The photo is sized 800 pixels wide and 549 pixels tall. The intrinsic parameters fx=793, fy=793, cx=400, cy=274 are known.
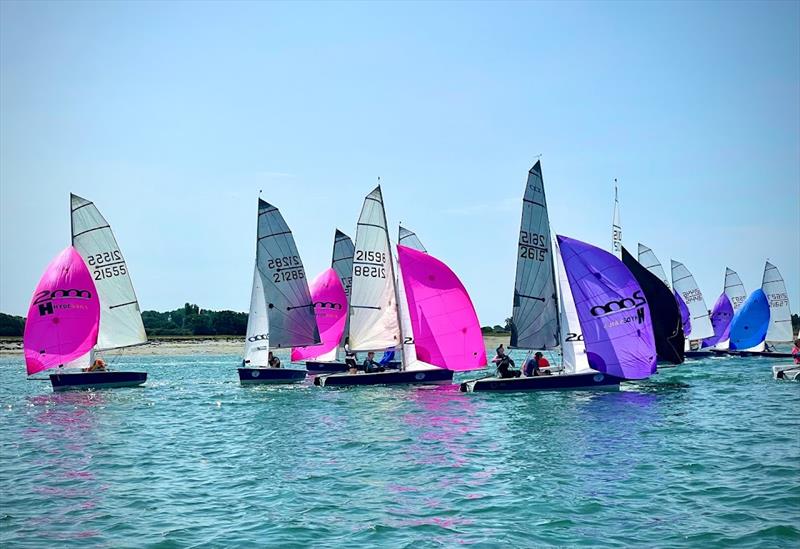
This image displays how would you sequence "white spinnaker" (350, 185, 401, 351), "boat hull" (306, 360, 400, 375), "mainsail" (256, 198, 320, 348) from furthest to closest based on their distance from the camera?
"boat hull" (306, 360, 400, 375) → "mainsail" (256, 198, 320, 348) → "white spinnaker" (350, 185, 401, 351)

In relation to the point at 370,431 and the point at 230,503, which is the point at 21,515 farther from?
the point at 370,431

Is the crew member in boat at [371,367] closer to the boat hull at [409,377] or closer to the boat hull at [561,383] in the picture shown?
the boat hull at [409,377]

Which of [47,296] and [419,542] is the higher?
[47,296]

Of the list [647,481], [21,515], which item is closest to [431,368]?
[647,481]

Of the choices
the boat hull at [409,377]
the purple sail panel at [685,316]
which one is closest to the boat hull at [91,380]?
the boat hull at [409,377]

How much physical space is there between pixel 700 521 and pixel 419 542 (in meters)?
4.45

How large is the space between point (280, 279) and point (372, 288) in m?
6.56

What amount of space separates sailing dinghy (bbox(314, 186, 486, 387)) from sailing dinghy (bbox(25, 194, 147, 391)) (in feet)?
33.9

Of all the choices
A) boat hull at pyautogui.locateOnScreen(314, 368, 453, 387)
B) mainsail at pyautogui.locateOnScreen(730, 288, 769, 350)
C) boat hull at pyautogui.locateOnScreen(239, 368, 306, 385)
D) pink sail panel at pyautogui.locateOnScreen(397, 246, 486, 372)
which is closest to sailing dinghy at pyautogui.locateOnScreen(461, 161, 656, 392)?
pink sail panel at pyautogui.locateOnScreen(397, 246, 486, 372)

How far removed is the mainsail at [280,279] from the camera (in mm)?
42031

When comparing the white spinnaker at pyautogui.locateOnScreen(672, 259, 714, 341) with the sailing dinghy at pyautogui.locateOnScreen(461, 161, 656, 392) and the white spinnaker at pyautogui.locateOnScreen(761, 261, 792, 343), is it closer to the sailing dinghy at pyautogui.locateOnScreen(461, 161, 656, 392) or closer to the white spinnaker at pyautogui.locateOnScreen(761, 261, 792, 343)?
the white spinnaker at pyautogui.locateOnScreen(761, 261, 792, 343)

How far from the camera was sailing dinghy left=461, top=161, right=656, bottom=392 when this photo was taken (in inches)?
1196

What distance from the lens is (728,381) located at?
3812 centimetres

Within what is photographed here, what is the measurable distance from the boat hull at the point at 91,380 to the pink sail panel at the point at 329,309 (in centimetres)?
1210
